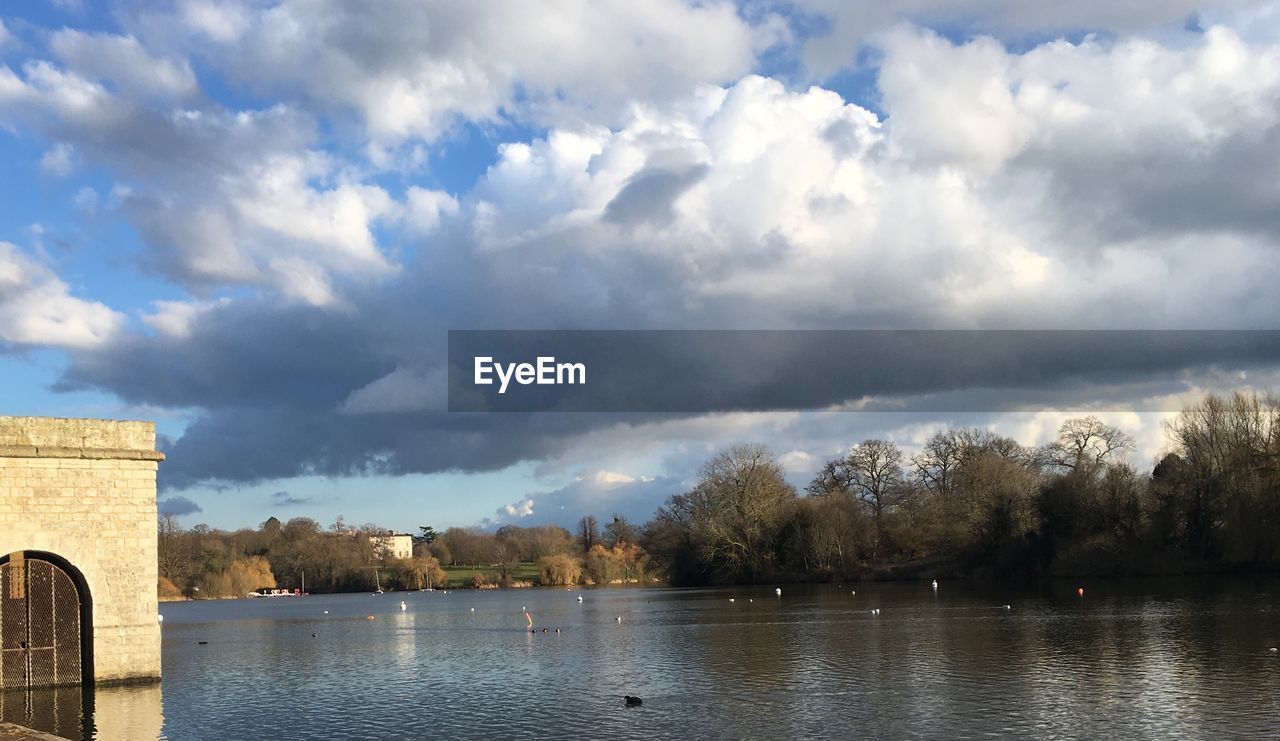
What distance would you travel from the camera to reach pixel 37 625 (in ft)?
90.8

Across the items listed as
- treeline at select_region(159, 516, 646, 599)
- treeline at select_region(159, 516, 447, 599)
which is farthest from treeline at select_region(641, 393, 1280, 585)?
treeline at select_region(159, 516, 447, 599)

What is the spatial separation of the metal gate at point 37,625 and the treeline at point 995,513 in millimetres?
63111

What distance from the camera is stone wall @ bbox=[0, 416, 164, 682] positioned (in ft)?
87.2

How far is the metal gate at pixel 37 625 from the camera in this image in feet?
89.7

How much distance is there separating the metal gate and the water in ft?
4.96

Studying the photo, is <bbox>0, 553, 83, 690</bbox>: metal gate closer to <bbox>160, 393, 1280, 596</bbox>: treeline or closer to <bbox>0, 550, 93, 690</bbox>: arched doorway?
<bbox>0, 550, 93, 690</bbox>: arched doorway

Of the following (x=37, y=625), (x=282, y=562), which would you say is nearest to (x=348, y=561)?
(x=282, y=562)

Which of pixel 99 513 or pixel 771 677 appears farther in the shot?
pixel 771 677

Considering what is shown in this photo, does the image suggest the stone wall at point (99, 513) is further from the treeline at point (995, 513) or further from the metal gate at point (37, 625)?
the treeline at point (995, 513)

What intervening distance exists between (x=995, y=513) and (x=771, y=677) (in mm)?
56597

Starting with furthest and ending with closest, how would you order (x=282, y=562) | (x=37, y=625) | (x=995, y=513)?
1. (x=282, y=562)
2. (x=995, y=513)
3. (x=37, y=625)

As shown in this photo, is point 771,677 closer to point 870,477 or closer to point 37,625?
point 37,625

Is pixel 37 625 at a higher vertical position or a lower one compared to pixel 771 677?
higher

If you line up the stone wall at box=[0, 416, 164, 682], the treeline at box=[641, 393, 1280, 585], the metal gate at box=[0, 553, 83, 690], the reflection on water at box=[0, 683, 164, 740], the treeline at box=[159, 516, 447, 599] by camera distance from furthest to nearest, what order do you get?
1. the treeline at box=[159, 516, 447, 599]
2. the treeline at box=[641, 393, 1280, 585]
3. the metal gate at box=[0, 553, 83, 690]
4. the stone wall at box=[0, 416, 164, 682]
5. the reflection on water at box=[0, 683, 164, 740]
